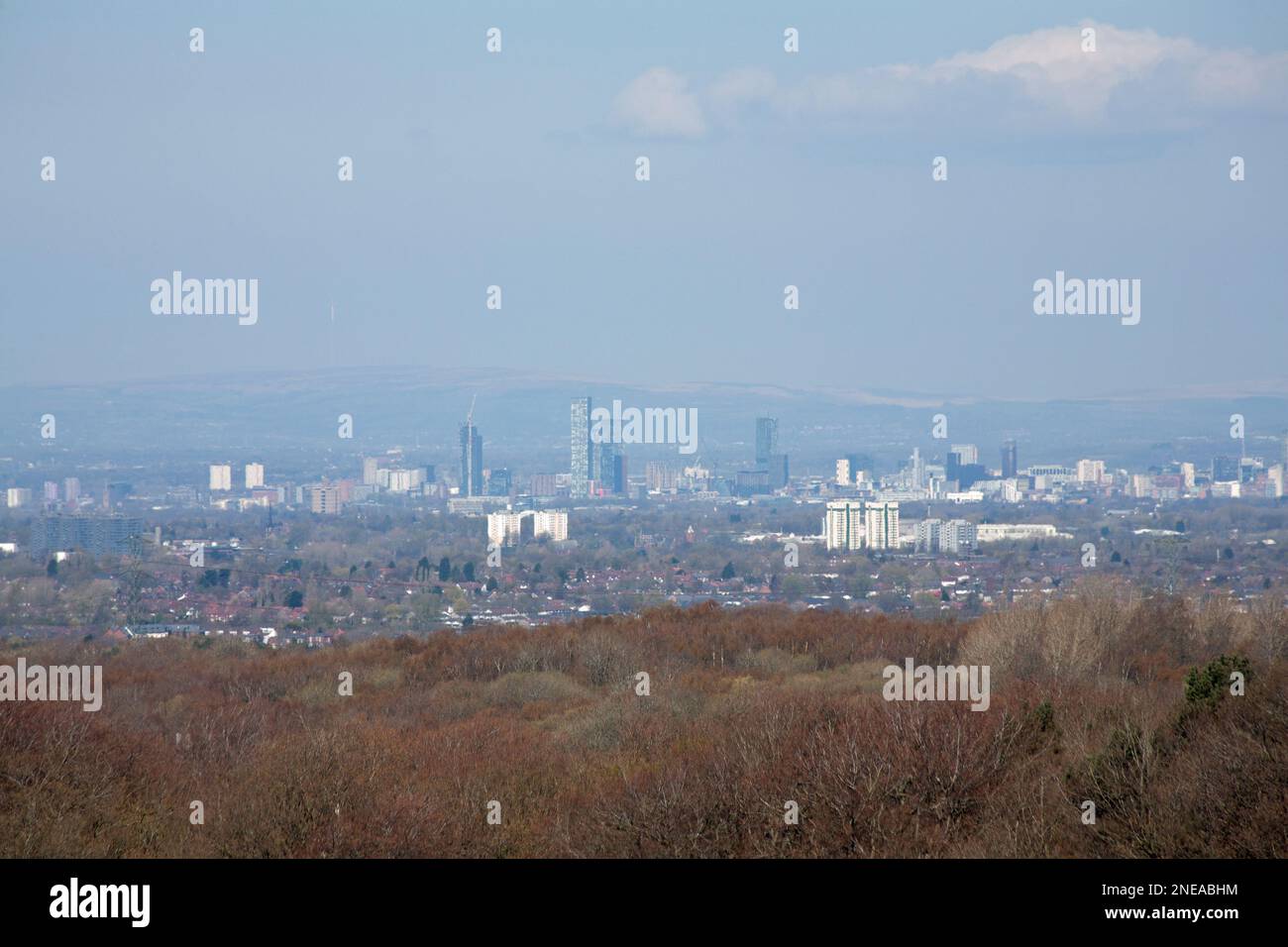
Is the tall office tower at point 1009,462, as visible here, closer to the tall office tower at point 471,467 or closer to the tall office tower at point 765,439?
the tall office tower at point 765,439

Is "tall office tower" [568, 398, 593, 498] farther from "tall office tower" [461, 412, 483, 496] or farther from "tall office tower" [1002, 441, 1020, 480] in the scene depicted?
"tall office tower" [1002, 441, 1020, 480]

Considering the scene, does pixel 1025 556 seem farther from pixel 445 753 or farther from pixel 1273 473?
pixel 445 753

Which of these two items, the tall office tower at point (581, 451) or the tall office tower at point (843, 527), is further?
the tall office tower at point (581, 451)

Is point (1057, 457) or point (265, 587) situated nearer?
point (265, 587)

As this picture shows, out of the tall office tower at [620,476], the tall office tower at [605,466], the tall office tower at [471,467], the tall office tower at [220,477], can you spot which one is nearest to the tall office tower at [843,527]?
the tall office tower at [620,476]

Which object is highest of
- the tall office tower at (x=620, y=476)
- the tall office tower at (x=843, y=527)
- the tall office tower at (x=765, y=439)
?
the tall office tower at (x=765, y=439)
